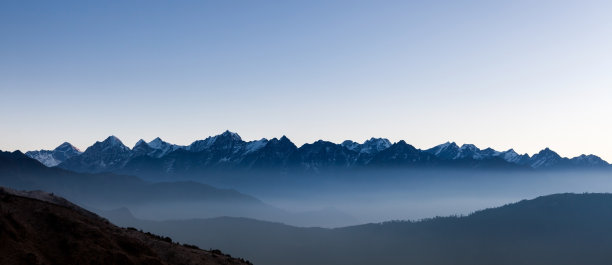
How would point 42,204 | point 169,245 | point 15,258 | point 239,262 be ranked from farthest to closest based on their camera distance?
point 239,262 < point 169,245 < point 42,204 < point 15,258

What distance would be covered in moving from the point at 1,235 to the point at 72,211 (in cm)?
1267

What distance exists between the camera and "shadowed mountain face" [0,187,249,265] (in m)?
51.4

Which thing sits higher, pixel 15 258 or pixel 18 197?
pixel 18 197

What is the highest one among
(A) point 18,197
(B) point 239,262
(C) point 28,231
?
(A) point 18,197

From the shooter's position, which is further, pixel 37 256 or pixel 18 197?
pixel 18 197

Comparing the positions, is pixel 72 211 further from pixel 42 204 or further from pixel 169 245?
pixel 169 245

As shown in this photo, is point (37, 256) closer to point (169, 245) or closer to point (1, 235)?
point (1, 235)

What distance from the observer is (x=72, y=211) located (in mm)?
63000

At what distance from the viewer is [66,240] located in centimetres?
5488

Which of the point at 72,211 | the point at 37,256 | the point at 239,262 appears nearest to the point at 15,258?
the point at 37,256

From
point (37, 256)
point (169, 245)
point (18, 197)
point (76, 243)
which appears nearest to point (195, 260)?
point (169, 245)

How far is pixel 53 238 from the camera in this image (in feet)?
181

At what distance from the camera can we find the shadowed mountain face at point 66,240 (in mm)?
51406

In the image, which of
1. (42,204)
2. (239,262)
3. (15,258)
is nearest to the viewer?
(15,258)
